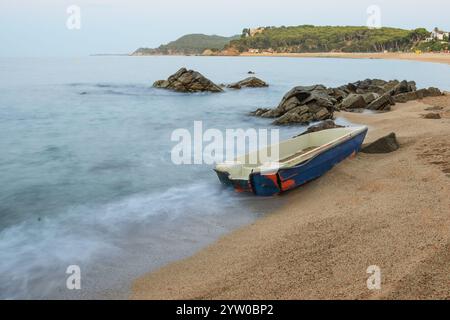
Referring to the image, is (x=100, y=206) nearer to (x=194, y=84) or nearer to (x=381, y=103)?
(x=381, y=103)

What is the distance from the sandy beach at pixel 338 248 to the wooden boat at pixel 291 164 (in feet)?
1.52

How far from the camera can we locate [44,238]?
997cm

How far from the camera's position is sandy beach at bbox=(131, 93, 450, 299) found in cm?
619

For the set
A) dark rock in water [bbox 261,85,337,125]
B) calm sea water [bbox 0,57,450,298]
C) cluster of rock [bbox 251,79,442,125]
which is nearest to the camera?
calm sea water [bbox 0,57,450,298]

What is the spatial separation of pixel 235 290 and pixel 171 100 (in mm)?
36321

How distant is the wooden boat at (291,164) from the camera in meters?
11.2

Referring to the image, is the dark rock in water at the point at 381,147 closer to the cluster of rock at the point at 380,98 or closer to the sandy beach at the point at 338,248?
the sandy beach at the point at 338,248

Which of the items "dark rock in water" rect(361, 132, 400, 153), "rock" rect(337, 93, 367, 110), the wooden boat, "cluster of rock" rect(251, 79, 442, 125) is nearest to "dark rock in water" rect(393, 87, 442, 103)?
"cluster of rock" rect(251, 79, 442, 125)

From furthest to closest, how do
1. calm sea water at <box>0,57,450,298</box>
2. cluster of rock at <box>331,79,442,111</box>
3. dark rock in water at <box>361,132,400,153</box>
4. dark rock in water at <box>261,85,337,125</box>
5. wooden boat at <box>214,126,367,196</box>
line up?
cluster of rock at <box>331,79,442,111</box>
dark rock in water at <box>261,85,337,125</box>
dark rock in water at <box>361,132,400,153</box>
wooden boat at <box>214,126,367,196</box>
calm sea water at <box>0,57,450,298</box>

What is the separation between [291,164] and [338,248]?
181 inches

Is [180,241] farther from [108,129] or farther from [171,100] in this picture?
[171,100]

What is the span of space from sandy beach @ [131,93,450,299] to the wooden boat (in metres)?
0.46

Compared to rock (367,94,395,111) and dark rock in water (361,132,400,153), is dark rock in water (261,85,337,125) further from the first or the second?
dark rock in water (361,132,400,153)

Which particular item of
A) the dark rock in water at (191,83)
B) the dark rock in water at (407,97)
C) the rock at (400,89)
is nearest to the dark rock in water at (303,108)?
the dark rock in water at (407,97)
